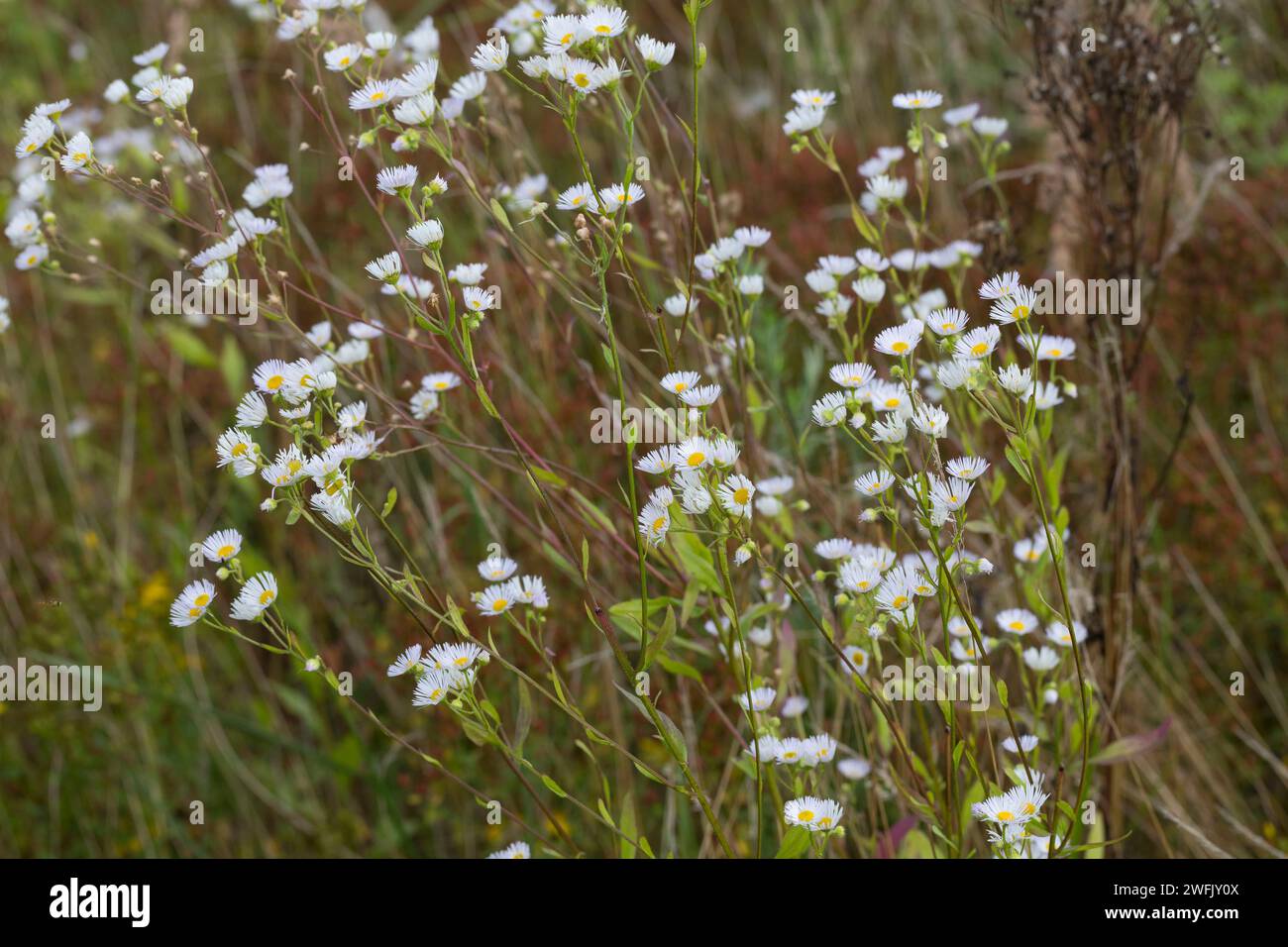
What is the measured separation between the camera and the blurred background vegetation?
2543 mm

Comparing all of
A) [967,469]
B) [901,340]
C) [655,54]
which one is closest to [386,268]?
[655,54]

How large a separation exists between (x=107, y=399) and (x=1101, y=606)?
3.04 metres

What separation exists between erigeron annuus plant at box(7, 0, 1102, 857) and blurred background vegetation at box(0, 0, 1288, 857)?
19 centimetres

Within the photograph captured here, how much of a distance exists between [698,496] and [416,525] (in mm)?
1378

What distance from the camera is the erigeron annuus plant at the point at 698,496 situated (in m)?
1.43

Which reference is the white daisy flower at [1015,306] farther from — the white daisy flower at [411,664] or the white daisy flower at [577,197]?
the white daisy flower at [411,664]

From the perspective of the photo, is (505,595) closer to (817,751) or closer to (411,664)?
(411,664)

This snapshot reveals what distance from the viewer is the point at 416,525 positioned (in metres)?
2.61

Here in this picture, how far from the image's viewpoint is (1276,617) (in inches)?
104

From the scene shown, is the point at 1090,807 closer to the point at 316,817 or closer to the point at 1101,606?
the point at 1101,606

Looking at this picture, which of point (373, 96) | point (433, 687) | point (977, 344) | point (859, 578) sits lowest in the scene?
point (433, 687)

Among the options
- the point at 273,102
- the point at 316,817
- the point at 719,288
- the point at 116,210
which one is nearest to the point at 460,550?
the point at 316,817

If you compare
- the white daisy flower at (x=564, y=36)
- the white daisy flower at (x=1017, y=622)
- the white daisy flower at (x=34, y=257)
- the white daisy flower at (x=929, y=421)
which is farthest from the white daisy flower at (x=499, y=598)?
the white daisy flower at (x=34, y=257)

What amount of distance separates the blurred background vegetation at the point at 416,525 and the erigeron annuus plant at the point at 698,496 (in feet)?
0.63
